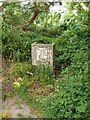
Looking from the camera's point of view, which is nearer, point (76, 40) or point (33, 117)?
point (33, 117)

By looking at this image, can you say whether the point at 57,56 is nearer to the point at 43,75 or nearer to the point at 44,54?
the point at 44,54

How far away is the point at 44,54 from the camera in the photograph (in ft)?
20.6

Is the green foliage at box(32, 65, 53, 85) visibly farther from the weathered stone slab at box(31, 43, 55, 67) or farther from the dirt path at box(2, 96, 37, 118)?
the dirt path at box(2, 96, 37, 118)

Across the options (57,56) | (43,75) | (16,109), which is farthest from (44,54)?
(16,109)

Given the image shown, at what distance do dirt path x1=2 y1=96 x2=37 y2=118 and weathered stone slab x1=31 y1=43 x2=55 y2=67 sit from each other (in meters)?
1.32

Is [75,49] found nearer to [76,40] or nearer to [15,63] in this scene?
[76,40]

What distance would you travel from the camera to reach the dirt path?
4.77 m

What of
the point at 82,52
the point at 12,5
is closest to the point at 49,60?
the point at 82,52

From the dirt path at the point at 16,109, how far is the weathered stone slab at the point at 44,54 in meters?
1.32

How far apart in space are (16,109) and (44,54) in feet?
5.74

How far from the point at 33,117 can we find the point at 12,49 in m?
2.74

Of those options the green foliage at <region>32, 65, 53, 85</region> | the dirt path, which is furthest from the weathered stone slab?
the dirt path

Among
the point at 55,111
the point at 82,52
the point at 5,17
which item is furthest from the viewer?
the point at 5,17

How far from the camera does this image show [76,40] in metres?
6.74
